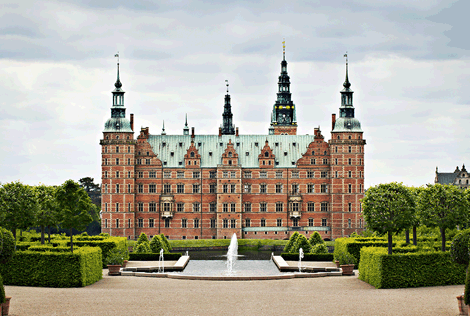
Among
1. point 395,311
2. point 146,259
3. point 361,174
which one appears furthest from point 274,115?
point 395,311

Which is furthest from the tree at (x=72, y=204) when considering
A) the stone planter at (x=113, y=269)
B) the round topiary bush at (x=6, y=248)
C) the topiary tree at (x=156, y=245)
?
the topiary tree at (x=156, y=245)

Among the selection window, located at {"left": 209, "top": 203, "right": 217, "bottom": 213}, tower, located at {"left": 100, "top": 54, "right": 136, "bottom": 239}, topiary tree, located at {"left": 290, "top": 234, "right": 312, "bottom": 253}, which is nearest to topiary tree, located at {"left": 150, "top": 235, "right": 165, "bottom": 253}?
topiary tree, located at {"left": 290, "top": 234, "right": 312, "bottom": 253}

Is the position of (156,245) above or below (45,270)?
below

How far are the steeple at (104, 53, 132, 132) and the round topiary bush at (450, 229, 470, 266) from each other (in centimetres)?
7679

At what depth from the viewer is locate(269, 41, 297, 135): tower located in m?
136

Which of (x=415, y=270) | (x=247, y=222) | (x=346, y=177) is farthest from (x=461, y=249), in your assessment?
(x=247, y=222)

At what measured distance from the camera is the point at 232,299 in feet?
112

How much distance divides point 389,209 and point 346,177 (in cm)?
6209

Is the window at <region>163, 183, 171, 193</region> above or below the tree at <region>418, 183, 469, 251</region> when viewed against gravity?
above

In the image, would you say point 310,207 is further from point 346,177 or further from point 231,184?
point 231,184

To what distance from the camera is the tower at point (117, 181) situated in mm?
104188

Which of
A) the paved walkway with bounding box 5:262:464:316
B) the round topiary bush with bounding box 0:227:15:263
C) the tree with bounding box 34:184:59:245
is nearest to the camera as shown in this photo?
the paved walkway with bounding box 5:262:464:316

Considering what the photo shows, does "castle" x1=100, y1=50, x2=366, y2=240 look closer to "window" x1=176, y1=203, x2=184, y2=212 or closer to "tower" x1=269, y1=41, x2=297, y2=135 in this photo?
"window" x1=176, y1=203, x2=184, y2=212

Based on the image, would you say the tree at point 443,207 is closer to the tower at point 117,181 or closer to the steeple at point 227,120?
the tower at point 117,181
